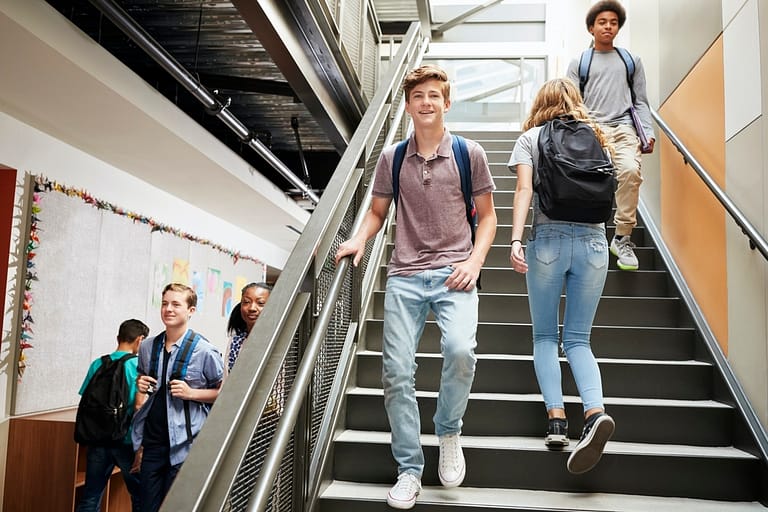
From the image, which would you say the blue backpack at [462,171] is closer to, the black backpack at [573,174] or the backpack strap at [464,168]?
the backpack strap at [464,168]

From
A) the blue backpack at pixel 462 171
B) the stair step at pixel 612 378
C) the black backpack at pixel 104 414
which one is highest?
the blue backpack at pixel 462 171

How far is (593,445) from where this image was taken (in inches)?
88.9

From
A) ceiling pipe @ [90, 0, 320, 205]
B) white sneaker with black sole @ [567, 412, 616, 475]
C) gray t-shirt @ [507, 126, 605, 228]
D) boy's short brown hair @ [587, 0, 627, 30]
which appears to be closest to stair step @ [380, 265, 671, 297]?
gray t-shirt @ [507, 126, 605, 228]

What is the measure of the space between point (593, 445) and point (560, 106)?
1.29m

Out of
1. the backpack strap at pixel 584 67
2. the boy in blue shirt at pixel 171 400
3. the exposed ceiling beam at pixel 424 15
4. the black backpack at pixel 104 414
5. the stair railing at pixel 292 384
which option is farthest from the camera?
the exposed ceiling beam at pixel 424 15

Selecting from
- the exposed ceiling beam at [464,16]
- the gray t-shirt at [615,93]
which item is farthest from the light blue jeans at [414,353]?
the exposed ceiling beam at [464,16]

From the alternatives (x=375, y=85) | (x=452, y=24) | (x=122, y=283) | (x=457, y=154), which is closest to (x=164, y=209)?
(x=122, y=283)

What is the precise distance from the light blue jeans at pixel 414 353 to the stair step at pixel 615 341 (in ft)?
3.56

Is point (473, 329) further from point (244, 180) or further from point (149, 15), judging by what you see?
point (244, 180)

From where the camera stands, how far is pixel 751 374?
9.07ft

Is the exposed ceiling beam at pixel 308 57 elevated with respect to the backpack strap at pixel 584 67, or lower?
elevated

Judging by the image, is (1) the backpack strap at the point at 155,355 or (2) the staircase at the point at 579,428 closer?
(2) the staircase at the point at 579,428

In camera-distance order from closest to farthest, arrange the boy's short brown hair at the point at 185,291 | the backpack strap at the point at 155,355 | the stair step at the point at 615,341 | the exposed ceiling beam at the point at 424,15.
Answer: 1. the backpack strap at the point at 155,355
2. the boy's short brown hair at the point at 185,291
3. the stair step at the point at 615,341
4. the exposed ceiling beam at the point at 424,15

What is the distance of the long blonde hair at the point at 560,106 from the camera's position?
2736 millimetres
